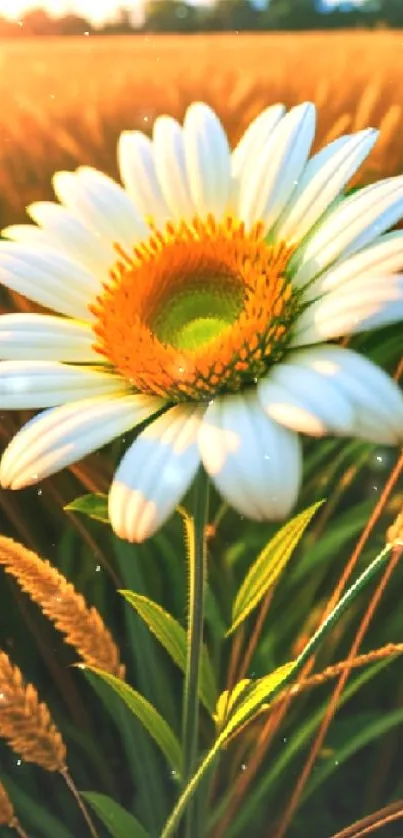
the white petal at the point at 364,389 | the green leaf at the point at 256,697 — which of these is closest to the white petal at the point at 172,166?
the white petal at the point at 364,389

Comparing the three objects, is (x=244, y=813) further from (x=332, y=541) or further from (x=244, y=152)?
(x=244, y=152)

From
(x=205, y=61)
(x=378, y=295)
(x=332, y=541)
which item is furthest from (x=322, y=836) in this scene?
(x=205, y=61)

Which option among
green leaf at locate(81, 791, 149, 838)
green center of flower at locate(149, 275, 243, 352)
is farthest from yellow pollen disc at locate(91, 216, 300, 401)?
green leaf at locate(81, 791, 149, 838)

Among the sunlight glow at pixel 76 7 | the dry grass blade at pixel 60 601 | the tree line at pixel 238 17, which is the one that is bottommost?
the dry grass blade at pixel 60 601

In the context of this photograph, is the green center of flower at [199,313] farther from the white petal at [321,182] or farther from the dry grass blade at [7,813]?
the dry grass blade at [7,813]

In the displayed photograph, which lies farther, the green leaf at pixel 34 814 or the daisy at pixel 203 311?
the green leaf at pixel 34 814

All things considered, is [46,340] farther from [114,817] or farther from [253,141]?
[114,817]
